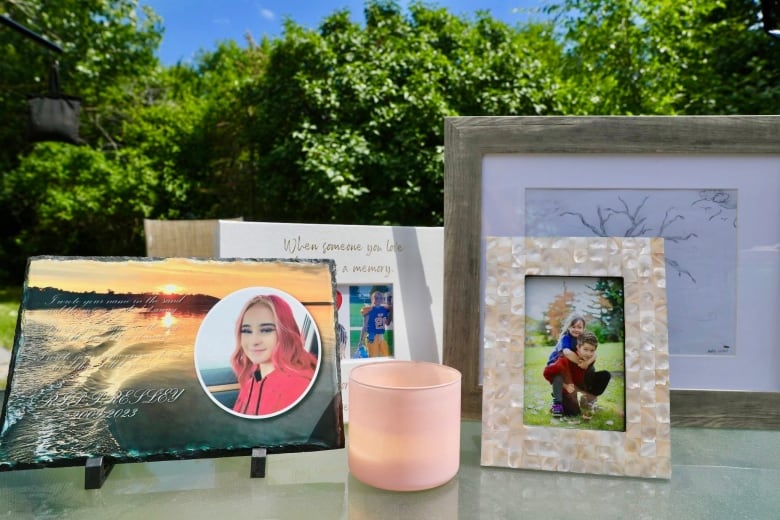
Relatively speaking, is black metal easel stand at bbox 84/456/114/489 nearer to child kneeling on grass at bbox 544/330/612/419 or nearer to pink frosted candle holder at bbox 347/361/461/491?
pink frosted candle holder at bbox 347/361/461/491

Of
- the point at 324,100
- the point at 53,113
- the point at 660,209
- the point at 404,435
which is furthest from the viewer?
the point at 324,100

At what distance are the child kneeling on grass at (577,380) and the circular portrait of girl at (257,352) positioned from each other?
A: 24cm

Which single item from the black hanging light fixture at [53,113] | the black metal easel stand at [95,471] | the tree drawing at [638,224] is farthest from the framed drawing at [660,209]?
the black hanging light fixture at [53,113]

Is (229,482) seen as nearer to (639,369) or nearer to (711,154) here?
(639,369)

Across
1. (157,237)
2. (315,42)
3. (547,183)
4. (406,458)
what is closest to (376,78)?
(315,42)

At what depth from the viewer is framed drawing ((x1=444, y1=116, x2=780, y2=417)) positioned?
0.58 meters

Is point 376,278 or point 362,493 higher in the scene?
point 376,278

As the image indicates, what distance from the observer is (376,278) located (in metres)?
0.64

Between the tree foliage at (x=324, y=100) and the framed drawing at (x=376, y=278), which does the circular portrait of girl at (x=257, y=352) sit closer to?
the framed drawing at (x=376, y=278)

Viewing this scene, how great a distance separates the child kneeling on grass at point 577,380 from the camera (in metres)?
0.49

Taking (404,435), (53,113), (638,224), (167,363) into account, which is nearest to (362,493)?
(404,435)

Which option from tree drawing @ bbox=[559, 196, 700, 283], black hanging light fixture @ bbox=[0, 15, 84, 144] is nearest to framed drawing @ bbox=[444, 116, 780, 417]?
tree drawing @ bbox=[559, 196, 700, 283]

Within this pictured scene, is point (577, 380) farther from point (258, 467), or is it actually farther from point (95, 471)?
point (95, 471)

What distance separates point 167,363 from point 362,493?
22 centimetres
